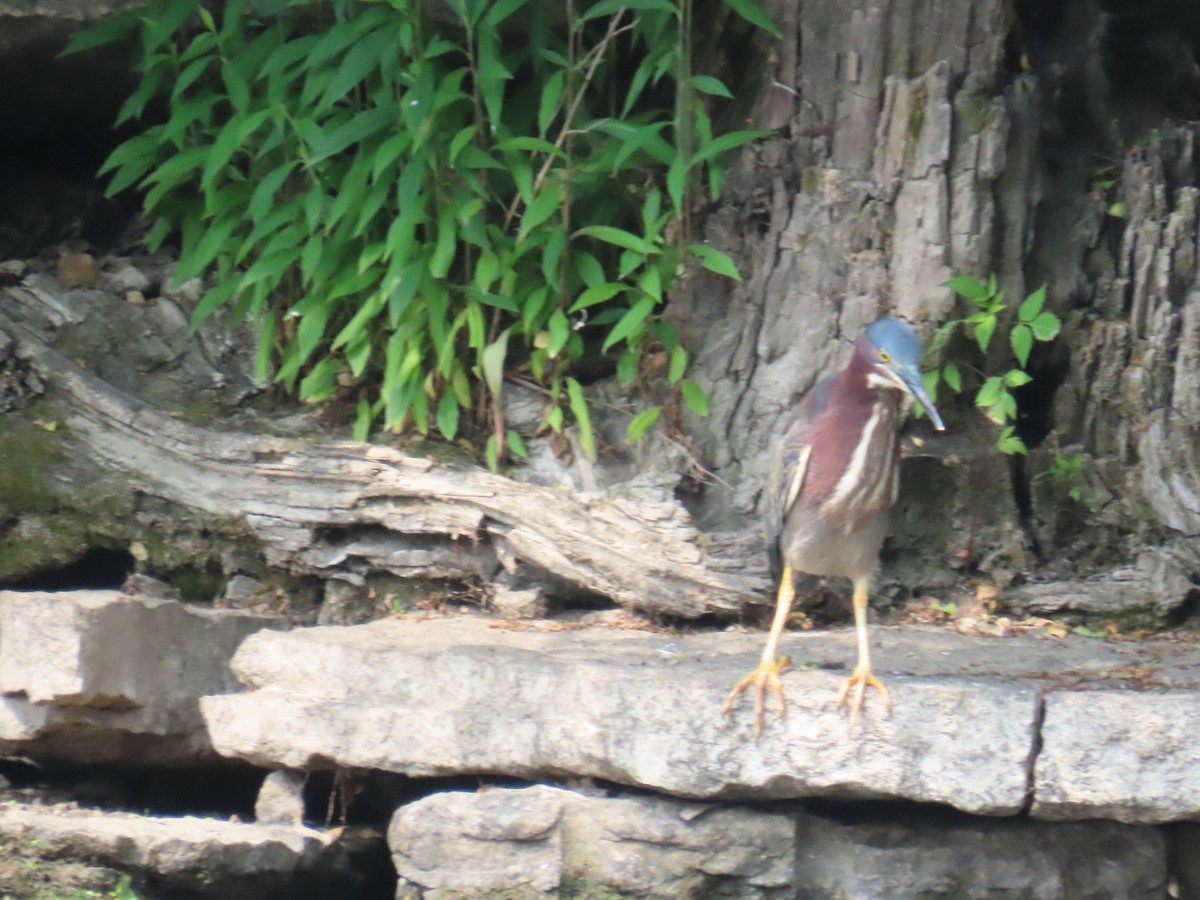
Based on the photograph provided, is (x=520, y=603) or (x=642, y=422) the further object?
(x=520, y=603)

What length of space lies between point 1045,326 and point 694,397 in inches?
42.3

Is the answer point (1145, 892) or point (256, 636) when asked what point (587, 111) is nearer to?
point (256, 636)

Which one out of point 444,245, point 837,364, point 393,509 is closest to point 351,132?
point 444,245

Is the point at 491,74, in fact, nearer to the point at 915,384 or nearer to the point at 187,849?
the point at 915,384

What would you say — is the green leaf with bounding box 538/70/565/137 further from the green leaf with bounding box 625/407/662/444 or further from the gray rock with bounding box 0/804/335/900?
the gray rock with bounding box 0/804/335/900

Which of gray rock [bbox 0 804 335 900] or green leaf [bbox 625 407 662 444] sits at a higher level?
green leaf [bbox 625 407 662 444]

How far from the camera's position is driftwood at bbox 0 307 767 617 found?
4.14m

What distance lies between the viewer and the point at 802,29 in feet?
14.3

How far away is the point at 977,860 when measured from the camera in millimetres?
3439

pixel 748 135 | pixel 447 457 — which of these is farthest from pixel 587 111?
pixel 447 457

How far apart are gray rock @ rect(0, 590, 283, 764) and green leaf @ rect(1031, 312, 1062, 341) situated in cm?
265

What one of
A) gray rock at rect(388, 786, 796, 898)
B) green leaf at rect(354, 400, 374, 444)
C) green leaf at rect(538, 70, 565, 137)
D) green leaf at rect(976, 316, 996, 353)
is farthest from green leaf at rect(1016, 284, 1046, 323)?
green leaf at rect(354, 400, 374, 444)

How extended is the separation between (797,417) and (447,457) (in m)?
1.22

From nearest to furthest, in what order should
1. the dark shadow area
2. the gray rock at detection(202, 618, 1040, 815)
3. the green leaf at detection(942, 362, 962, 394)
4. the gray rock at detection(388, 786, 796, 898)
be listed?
the gray rock at detection(202, 618, 1040, 815) < the gray rock at detection(388, 786, 796, 898) < the green leaf at detection(942, 362, 962, 394) < the dark shadow area
